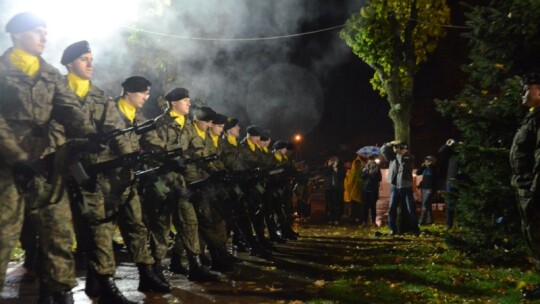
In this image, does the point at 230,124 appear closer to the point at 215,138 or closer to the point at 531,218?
the point at 215,138

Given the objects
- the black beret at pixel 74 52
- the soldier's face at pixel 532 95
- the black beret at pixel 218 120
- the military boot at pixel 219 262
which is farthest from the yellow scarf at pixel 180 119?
the soldier's face at pixel 532 95

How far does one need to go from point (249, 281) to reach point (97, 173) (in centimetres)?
284

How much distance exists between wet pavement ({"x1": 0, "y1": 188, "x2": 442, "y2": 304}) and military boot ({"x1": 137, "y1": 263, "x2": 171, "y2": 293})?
105mm

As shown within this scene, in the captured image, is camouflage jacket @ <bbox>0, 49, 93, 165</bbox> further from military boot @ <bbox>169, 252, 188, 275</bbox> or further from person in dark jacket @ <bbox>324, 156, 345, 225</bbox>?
person in dark jacket @ <bbox>324, 156, 345, 225</bbox>

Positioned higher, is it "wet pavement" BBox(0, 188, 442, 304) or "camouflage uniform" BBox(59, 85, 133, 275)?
"camouflage uniform" BBox(59, 85, 133, 275)

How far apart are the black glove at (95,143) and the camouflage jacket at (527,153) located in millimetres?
4421

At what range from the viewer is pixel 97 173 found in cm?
525

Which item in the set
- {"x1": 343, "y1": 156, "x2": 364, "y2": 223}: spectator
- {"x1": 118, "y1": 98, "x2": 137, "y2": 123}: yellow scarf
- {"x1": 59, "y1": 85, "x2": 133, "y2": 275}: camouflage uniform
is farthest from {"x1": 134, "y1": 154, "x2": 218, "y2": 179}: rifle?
{"x1": 343, "y1": 156, "x2": 364, "y2": 223}: spectator

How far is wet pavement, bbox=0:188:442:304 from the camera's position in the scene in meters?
6.04

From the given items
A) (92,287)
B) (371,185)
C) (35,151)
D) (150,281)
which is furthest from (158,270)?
(371,185)

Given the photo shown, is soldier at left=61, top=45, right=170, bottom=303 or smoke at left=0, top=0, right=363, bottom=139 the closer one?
soldier at left=61, top=45, right=170, bottom=303

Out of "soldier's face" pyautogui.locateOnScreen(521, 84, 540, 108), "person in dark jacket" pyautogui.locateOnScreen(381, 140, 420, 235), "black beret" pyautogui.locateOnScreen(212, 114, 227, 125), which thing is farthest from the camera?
"person in dark jacket" pyautogui.locateOnScreen(381, 140, 420, 235)

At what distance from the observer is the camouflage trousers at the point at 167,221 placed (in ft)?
21.6

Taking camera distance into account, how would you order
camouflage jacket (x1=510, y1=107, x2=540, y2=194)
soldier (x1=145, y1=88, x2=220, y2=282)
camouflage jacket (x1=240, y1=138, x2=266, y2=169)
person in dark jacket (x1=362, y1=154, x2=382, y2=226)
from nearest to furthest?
camouflage jacket (x1=510, y1=107, x2=540, y2=194)
soldier (x1=145, y1=88, x2=220, y2=282)
camouflage jacket (x1=240, y1=138, x2=266, y2=169)
person in dark jacket (x1=362, y1=154, x2=382, y2=226)
